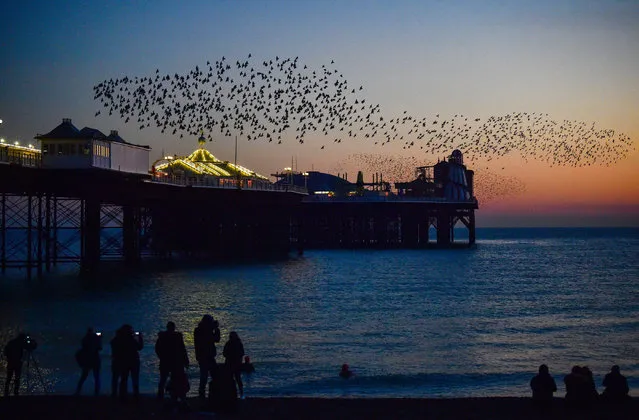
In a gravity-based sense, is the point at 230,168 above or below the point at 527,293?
above

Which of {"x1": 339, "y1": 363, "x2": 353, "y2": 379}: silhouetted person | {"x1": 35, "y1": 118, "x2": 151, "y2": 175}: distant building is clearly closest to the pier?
{"x1": 35, "y1": 118, "x2": 151, "y2": 175}: distant building

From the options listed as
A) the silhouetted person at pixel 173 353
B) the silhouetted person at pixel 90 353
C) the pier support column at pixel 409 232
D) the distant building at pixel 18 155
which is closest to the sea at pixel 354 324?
the silhouetted person at pixel 90 353

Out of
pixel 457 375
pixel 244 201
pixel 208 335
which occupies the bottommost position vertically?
pixel 457 375

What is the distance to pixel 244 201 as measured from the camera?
93.4 m

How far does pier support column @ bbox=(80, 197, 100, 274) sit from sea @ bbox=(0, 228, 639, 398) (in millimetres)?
1273

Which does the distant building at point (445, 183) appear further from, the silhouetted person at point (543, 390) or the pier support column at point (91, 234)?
the silhouetted person at point (543, 390)

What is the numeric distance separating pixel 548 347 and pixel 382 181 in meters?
130

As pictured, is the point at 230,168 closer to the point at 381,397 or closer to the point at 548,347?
the point at 548,347

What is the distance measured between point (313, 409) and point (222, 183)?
71179 millimetres

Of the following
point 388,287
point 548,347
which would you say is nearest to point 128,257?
point 388,287

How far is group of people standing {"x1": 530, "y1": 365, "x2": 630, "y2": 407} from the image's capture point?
56.1 ft

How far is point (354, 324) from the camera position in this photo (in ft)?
120

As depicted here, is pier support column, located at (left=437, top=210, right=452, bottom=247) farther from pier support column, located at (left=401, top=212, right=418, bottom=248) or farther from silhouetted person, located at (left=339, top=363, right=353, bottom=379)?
silhouetted person, located at (left=339, top=363, right=353, bottom=379)

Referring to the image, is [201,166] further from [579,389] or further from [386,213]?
[579,389]
